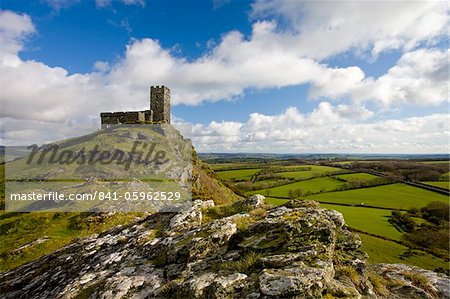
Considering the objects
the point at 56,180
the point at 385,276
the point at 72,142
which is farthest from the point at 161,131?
the point at 385,276

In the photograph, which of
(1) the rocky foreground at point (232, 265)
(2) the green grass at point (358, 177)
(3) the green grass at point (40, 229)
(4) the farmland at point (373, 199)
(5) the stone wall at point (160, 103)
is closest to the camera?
(1) the rocky foreground at point (232, 265)

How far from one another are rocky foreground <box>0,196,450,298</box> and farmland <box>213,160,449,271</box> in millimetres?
18839

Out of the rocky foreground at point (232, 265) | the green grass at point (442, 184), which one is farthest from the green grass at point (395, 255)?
the green grass at point (442, 184)

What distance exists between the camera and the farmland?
188 ft

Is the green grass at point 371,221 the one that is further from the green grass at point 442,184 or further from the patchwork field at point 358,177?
the patchwork field at point 358,177

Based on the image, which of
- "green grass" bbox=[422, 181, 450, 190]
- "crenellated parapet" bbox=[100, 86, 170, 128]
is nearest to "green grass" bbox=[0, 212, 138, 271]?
"crenellated parapet" bbox=[100, 86, 170, 128]

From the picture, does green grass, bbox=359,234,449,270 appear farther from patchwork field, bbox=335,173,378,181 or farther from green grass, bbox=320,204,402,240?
patchwork field, bbox=335,173,378,181

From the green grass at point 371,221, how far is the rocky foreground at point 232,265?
63.8m

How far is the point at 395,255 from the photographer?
5525 centimetres

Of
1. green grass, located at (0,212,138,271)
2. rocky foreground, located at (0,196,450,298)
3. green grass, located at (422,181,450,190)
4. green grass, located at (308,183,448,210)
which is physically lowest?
green grass, located at (308,183,448,210)

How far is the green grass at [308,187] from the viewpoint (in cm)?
12224

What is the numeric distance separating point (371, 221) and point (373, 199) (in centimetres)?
2953


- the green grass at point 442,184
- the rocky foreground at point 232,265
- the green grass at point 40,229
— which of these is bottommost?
the green grass at point 442,184

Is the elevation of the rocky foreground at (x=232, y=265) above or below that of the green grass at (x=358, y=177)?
above
